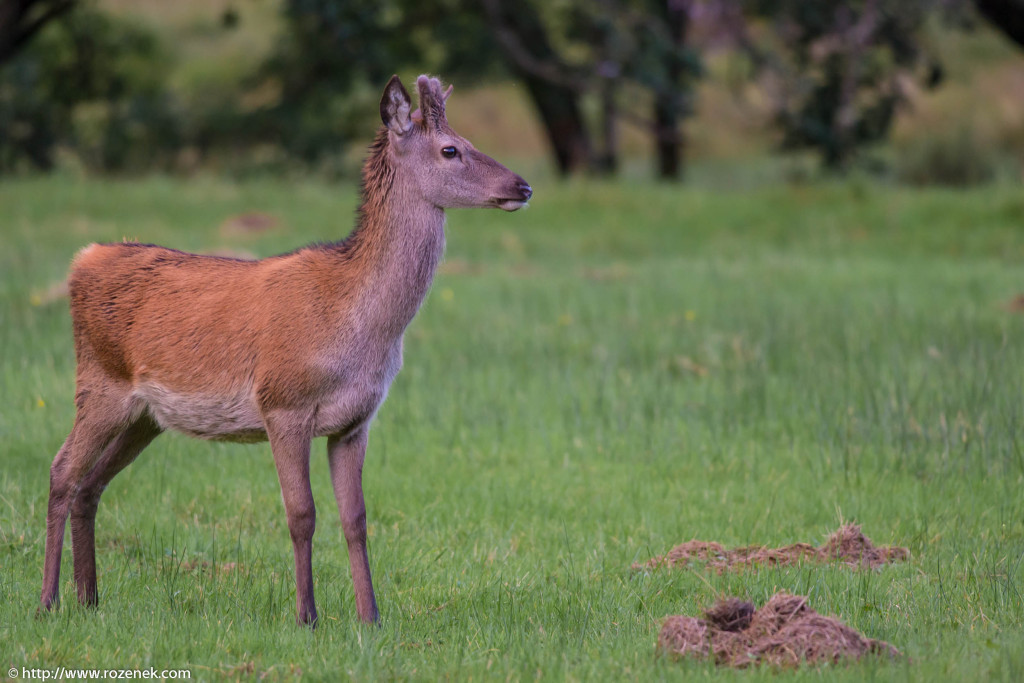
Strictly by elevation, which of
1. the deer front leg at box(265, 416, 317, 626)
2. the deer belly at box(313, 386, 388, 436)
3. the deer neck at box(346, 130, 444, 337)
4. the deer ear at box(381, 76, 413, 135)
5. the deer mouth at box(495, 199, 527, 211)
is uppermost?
the deer ear at box(381, 76, 413, 135)

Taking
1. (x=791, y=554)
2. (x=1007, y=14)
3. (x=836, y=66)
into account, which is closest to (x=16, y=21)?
(x=1007, y=14)

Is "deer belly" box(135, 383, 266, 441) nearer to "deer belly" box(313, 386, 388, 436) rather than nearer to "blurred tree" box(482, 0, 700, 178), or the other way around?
"deer belly" box(313, 386, 388, 436)

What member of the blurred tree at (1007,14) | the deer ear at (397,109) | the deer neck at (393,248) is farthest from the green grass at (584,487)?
the blurred tree at (1007,14)

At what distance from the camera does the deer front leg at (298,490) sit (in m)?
5.05

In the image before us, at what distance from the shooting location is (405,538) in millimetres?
6473

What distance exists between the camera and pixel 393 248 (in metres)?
5.26

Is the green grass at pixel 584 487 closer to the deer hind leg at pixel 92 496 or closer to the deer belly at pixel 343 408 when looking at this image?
the deer hind leg at pixel 92 496

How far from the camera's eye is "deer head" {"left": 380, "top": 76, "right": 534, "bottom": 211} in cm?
524

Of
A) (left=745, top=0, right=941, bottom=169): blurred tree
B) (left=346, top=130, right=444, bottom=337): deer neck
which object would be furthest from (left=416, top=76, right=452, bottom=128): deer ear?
(left=745, top=0, right=941, bottom=169): blurred tree

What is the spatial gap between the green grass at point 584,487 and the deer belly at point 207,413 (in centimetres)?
73

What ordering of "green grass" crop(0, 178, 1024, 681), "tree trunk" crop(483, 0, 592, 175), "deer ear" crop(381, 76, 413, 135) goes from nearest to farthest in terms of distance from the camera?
"green grass" crop(0, 178, 1024, 681), "deer ear" crop(381, 76, 413, 135), "tree trunk" crop(483, 0, 592, 175)

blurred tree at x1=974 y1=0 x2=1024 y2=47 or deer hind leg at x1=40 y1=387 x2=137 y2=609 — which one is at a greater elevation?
blurred tree at x1=974 y1=0 x2=1024 y2=47

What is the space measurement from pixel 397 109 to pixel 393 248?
0.59 metres

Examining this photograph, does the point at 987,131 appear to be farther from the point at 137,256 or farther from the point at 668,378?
the point at 137,256
